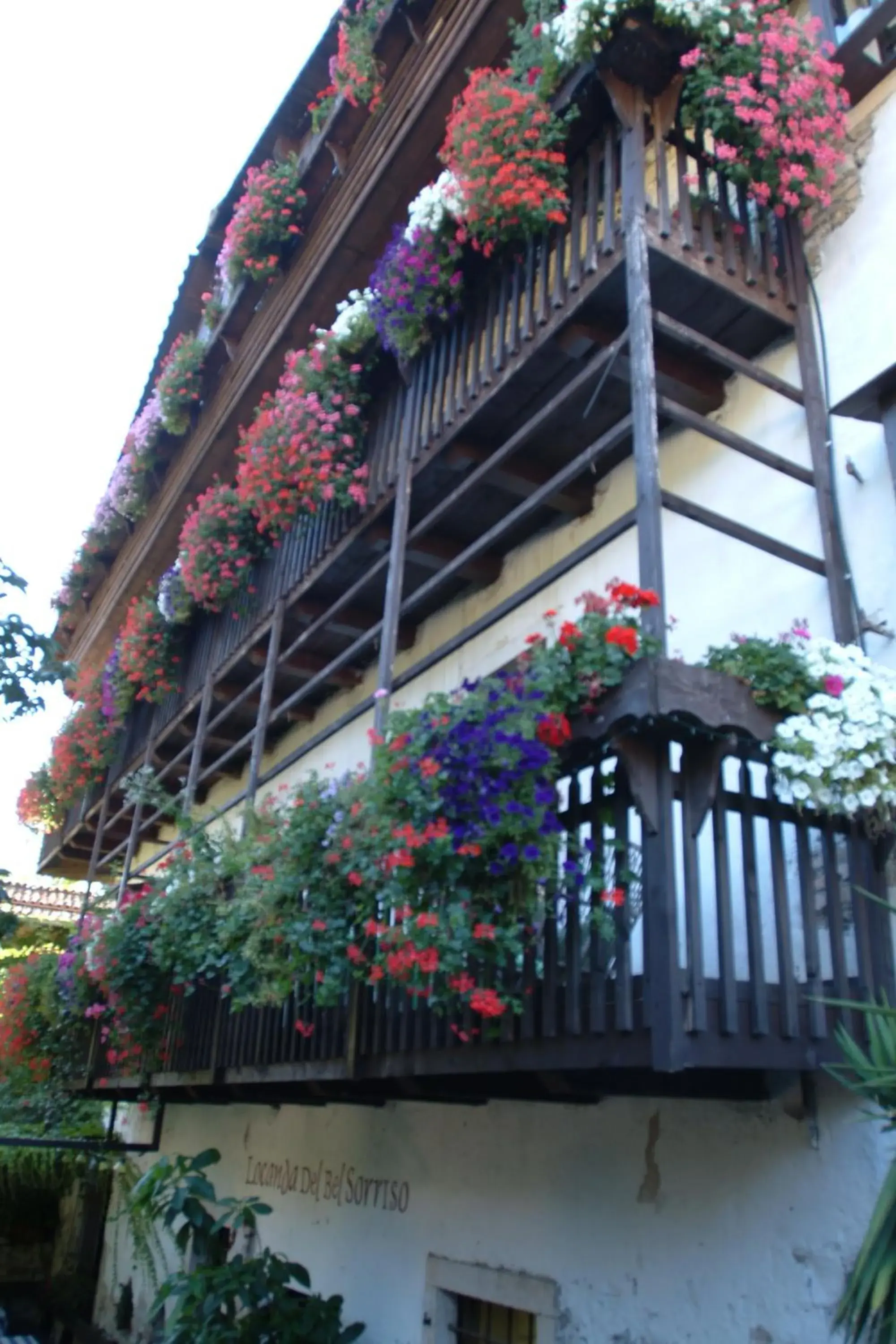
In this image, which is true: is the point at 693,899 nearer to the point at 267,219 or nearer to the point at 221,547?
the point at 221,547

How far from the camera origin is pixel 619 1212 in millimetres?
4539

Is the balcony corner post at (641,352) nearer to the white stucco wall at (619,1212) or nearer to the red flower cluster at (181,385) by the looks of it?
the white stucco wall at (619,1212)

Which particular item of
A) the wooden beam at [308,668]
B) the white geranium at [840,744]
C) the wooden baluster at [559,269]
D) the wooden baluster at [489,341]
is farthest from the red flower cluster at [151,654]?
the white geranium at [840,744]

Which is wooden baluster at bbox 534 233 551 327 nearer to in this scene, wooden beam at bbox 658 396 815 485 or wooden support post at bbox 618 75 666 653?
wooden support post at bbox 618 75 666 653

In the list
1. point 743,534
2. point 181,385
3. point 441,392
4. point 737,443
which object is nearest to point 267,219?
point 181,385

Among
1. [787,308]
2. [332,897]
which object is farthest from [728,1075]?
[787,308]

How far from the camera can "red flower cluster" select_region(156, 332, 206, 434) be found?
994 cm

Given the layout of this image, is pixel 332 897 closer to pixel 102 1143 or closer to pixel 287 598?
pixel 287 598

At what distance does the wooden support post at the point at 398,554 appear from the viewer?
579 centimetres

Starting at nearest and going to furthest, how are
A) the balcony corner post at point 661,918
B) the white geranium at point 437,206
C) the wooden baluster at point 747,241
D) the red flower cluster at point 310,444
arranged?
the balcony corner post at point 661,918
the wooden baluster at point 747,241
the white geranium at point 437,206
the red flower cluster at point 310,444

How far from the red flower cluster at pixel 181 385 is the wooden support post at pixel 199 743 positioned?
2.59m

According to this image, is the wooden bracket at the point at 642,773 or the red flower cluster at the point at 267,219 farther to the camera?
the red flower cluster at the point at 267,219

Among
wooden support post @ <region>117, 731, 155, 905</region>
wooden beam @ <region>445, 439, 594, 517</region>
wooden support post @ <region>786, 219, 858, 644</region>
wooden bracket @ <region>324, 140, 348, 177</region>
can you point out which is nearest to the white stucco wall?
wooden support post @ <region>786, 219, 858, 644</region>

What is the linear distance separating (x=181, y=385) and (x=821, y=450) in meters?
6.86
